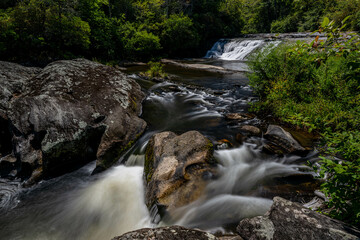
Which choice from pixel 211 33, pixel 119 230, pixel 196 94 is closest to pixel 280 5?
pixel 211 33

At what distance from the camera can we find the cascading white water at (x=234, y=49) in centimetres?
2001

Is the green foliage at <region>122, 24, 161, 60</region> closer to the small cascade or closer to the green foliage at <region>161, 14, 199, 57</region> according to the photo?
the green foliage at <region>161, 14, 199, 57</region>

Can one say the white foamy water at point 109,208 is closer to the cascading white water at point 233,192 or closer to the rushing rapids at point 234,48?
the cascading white water at point 233,192

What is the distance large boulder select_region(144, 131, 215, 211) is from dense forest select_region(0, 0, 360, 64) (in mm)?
3091

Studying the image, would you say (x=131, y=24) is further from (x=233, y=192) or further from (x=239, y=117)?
(x=233, y=192)

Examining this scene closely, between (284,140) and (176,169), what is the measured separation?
3.01m

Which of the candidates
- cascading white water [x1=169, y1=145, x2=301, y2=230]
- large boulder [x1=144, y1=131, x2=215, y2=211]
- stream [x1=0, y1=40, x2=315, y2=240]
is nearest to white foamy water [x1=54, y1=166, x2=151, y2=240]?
stream [x1=0, y1=40, x2=315, y2=240]

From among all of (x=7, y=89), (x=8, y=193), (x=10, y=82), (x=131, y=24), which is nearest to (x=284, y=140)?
(x=8, y=193)

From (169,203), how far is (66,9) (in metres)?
15.1

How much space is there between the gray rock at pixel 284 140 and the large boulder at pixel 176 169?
1899 millimetres

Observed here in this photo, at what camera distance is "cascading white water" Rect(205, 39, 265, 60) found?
→ 2001cm

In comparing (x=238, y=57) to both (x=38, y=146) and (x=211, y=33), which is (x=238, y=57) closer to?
(x=211, y=33)

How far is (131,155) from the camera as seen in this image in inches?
183

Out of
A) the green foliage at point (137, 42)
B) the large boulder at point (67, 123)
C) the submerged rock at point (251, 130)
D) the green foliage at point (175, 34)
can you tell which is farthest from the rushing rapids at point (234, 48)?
the large boulder at point (67, 123)
